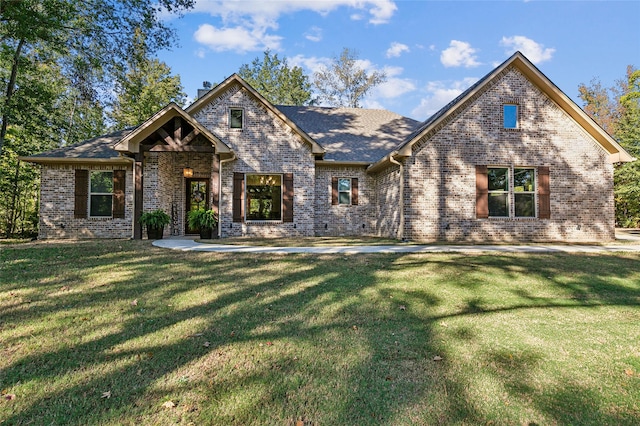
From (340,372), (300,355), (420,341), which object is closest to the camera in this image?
(340,372)

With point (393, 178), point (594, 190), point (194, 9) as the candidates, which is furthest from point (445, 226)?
point (194, 9)

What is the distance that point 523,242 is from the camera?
11523mm

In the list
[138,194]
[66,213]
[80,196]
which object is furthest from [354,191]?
[66,213]

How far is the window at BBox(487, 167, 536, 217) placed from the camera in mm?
11828

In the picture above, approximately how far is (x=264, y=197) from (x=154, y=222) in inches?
147

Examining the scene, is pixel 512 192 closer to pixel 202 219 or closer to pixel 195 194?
pixel 202 219

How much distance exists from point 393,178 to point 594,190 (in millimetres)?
6524

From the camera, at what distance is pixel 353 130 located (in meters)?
16.2

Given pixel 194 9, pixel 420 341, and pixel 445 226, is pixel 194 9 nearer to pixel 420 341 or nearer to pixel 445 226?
pixel 445 226

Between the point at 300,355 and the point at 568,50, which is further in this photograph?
the point at 568,50

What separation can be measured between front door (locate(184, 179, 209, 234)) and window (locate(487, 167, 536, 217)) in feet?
33.2

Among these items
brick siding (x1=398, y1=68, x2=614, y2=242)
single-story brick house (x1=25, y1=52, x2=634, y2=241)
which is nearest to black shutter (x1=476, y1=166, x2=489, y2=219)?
single-story brick house (x1=25, y1=52, x2=634, y2=241)

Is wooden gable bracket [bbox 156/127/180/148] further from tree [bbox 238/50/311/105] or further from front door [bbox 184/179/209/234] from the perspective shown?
tree [bbox 238/50/311/105]

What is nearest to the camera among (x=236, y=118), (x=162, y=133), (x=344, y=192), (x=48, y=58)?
(x=162, y=133)
